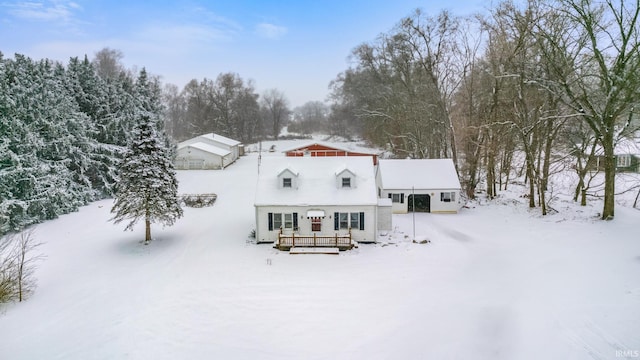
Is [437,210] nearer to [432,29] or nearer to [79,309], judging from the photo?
[432,29]

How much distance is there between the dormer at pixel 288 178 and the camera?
21984 millimetres

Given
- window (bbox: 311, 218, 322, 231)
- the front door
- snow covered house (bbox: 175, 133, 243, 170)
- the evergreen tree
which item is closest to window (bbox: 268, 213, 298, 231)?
window (bbox: 311, 218, 322, 231)

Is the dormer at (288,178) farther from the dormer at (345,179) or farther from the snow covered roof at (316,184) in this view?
the dormer at (345,179)

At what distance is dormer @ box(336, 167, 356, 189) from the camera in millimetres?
21875

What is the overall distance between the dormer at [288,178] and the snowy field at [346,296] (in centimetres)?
384

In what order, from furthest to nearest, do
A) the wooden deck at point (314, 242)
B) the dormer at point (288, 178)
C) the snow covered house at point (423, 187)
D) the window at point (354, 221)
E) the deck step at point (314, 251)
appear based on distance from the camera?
the snow covered house at point (423, 187) → the dormer at point (288, 178) → the window at point (354, 221) → the wooden deck at point (314, 242) → the deck step at point (314, 251)

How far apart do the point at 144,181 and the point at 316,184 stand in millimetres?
8786

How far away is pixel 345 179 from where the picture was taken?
22000mm

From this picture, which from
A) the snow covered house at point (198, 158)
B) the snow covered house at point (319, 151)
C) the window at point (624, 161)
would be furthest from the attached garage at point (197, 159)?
the window at point (624, 161)

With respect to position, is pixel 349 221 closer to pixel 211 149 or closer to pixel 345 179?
pixel 345 179

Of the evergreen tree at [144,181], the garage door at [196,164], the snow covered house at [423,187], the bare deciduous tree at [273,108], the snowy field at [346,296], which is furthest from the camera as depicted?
the bare deciduous tree at [273,108]

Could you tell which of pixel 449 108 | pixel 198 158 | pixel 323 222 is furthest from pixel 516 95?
pixel 198 158

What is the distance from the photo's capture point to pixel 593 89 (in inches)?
929

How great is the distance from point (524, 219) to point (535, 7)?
12353 mm
